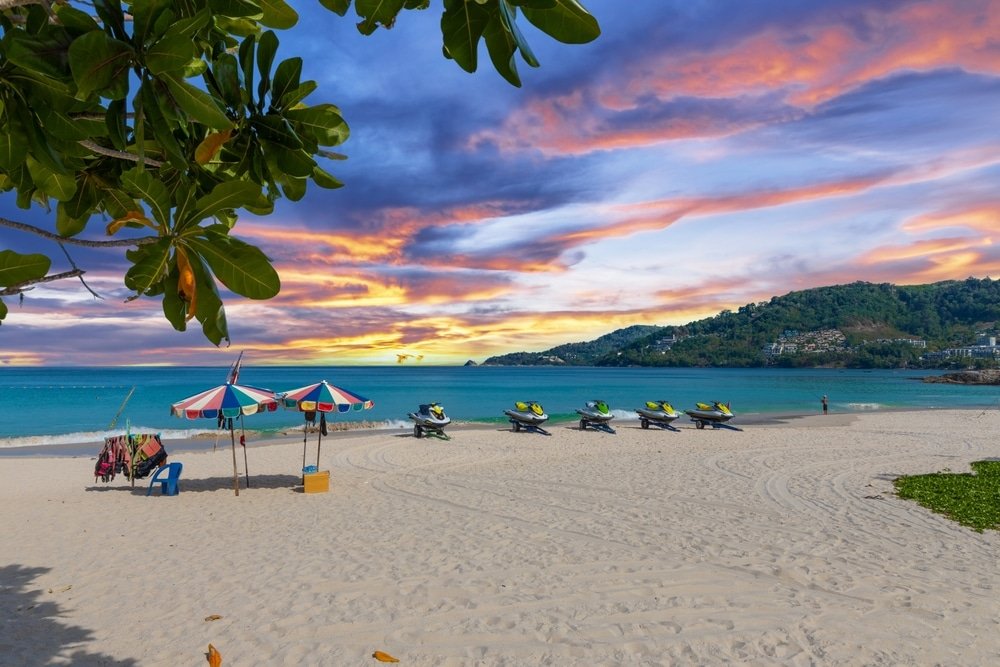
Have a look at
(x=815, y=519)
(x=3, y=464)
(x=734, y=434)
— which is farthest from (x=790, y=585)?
(x=3, y=464)

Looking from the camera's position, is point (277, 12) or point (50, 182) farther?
point (50, 182)

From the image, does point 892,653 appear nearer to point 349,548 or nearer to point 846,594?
point 846,594

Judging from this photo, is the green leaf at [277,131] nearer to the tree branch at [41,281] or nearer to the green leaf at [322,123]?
the green leaf at [322,123]

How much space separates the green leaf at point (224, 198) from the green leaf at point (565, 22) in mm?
887

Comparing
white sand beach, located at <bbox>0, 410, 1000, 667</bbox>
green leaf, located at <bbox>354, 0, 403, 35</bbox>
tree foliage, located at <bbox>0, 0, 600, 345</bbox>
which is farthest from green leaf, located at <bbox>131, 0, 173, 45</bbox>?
white sand beach, located at <bbox>0, 410, 1000, 667</bbox>

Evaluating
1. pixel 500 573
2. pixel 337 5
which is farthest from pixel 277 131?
pixel 500 573

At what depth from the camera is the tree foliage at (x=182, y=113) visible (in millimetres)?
1358

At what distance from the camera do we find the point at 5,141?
1.76 meters

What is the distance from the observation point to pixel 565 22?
1.23 m

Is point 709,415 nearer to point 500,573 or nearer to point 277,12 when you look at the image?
point 500,573

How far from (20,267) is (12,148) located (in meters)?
0.39

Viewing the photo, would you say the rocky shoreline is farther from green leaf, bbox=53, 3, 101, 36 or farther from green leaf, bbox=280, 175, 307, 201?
green leaf, bbox=53, 3, 101, 36

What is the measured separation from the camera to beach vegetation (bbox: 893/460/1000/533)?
926 centimetres

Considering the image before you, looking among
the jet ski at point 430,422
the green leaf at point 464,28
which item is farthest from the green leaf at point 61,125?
the jet ski at point 430,422
